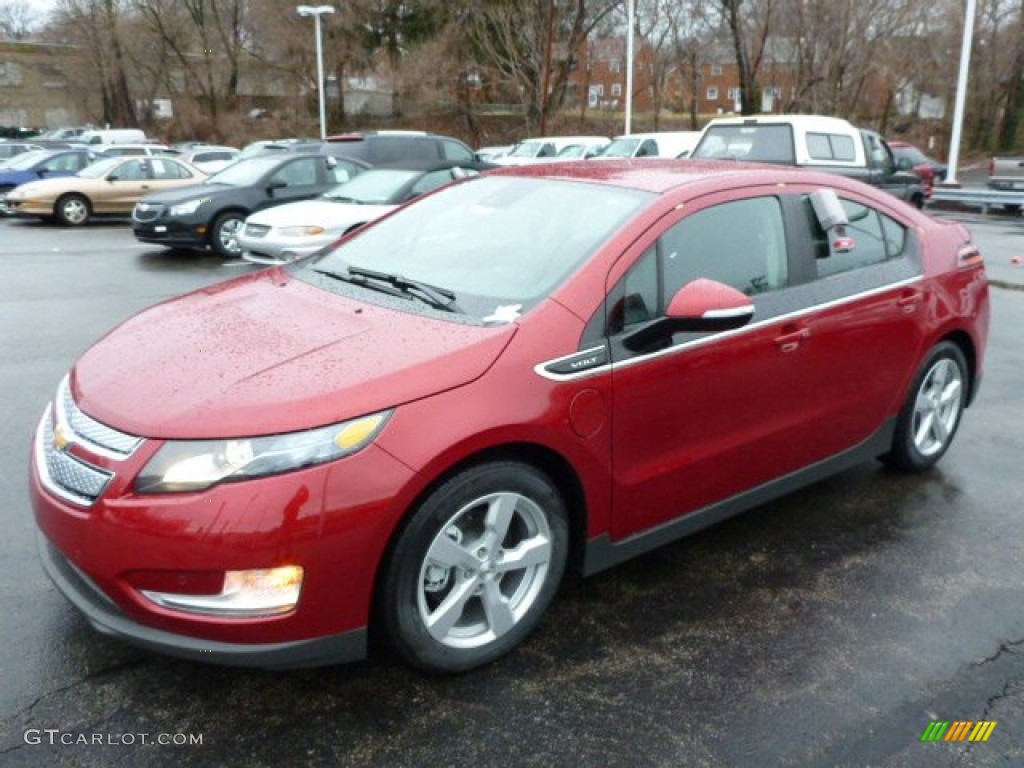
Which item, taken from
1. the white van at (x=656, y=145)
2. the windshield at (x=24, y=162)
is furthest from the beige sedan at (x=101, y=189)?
the white van at (x=656, y=145)

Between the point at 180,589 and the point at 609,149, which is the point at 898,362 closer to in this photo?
the point at 180,589

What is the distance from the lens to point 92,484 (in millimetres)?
2574

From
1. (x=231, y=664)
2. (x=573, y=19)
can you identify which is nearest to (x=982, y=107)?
(x=573, y=19)

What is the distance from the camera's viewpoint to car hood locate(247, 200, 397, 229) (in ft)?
36.3

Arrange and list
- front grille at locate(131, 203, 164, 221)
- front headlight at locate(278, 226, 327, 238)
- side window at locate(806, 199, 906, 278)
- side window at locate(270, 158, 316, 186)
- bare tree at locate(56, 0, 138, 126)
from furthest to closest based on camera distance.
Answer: bare tree at locate(56, 0, 138, 126), side window at locate(270, 158, 316, 186), front grille at locate(131, 203, 164, 221), front headlight at locate(278, 226, 327, 238), side window at locate(806, 199, 906, 278)

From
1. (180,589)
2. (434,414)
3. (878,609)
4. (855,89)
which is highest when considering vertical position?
(855,89)

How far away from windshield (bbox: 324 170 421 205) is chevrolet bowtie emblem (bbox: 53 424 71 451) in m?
9.00

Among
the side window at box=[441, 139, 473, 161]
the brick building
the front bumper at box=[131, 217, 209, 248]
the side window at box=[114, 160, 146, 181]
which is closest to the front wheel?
the side window at box=[114, 160, 146, 181]

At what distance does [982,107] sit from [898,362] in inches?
1776

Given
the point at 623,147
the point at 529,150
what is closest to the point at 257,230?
the point at 623,147

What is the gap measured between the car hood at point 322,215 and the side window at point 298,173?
264cm

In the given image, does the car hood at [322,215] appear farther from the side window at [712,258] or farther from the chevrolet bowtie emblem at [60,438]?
the chevrolet bowtie emblem at [60,438]

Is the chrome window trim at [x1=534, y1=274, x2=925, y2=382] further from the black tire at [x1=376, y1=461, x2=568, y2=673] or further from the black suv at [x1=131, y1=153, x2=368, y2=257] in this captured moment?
the black suv at [x1=131, y1=153, x2=368, y2=257]

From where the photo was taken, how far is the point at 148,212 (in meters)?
13.2
